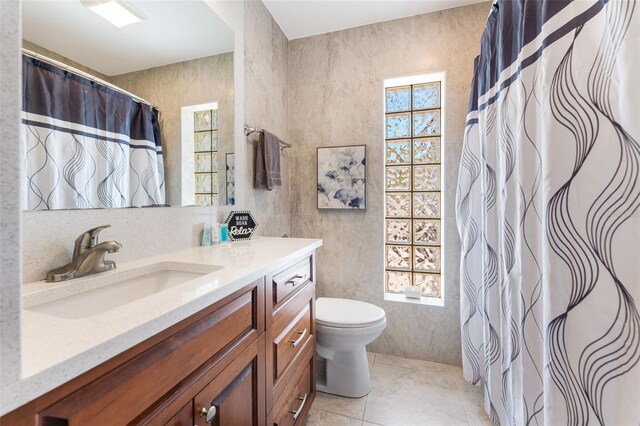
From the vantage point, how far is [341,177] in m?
2.20

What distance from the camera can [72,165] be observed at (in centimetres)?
87

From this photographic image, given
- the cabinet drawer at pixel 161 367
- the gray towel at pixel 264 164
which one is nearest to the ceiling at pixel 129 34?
the gray towel at pixel 264 164

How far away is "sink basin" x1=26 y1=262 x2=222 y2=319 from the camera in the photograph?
742mm

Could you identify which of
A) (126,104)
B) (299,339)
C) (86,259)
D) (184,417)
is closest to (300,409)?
(299,339)

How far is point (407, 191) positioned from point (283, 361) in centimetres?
154

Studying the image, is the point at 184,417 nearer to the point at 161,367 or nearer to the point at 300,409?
the point at 161,367

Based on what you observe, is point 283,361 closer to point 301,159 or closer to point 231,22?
point 301,159

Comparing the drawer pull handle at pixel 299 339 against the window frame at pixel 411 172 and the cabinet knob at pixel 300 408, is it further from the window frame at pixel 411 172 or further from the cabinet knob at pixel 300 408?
the window frame at pixel 411 172

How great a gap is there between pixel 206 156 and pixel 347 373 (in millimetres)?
1489

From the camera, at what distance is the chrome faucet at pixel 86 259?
2.57ft

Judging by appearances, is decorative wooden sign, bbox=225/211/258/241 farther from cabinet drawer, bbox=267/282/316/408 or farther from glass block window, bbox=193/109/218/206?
cabinet drawer, bbox=267/282/316/408

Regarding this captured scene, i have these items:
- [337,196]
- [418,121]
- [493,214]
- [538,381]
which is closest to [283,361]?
[538,381]

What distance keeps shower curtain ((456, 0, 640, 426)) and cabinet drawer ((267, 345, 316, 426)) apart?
2.91ft

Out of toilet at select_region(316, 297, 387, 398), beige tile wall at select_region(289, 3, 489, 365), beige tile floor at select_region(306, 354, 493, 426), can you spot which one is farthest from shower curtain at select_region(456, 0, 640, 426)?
beige tile wall at select_region(289, 3, 489, 365)
